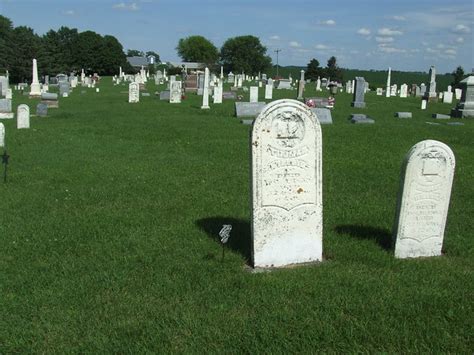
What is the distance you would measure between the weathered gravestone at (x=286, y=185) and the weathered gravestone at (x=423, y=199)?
3.22 feet

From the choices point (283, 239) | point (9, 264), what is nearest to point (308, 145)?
point (283, 239)

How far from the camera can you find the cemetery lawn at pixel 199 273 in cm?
390

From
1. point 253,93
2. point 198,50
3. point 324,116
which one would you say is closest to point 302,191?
point 324,116

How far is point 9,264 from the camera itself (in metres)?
5.40

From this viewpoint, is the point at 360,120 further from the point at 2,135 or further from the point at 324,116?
the point at 2,135

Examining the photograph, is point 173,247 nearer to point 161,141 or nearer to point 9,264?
point 9,264

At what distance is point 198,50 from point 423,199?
13309cm

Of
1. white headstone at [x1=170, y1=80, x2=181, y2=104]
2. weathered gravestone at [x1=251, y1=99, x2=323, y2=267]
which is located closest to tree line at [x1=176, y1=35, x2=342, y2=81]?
white headstone at [x1=170, y1=80, x2=181, y2=104]

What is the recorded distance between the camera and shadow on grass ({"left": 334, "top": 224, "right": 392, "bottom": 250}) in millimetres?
6023

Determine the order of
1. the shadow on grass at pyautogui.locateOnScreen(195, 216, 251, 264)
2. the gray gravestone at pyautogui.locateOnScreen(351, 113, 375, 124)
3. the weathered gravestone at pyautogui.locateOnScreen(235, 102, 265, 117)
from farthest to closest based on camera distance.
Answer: the weathered gravestone at pyautogui.locateOnScreen(235, 102, 265, 117) → the gray gravestone at pyautogui.locateOnScreen(351, 113, 375, 124) → the shadow on grass at pyautogui.locateOnScreen(195, 216, 251, 264)

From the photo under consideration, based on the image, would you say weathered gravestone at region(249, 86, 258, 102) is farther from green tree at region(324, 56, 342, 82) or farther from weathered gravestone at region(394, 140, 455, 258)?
green tree at region(324, 56, 342, 82)

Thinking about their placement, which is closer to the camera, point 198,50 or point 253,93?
point 253,93

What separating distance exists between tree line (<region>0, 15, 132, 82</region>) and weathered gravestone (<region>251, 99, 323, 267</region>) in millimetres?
68244

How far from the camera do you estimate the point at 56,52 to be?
256ft
